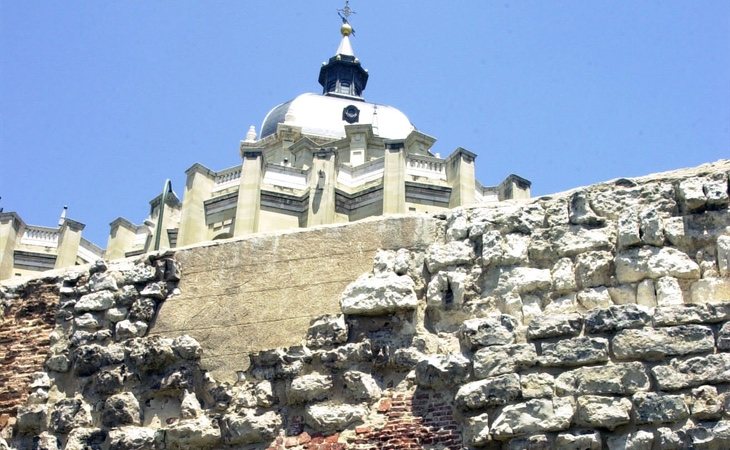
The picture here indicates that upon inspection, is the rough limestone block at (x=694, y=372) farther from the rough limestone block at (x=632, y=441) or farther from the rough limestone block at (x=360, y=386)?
the rough limestone block at (x=360, y=386)

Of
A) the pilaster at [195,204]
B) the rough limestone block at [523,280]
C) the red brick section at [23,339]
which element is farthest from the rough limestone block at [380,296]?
the pilaster at [195,204]

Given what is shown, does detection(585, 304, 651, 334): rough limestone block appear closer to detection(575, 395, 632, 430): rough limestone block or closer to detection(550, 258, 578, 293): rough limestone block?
detection(550, 258, 578, 293): rough limestone block

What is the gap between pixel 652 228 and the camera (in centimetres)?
574

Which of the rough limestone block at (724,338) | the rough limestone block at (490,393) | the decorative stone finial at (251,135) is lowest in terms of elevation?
the rough limestone block at (490,393)

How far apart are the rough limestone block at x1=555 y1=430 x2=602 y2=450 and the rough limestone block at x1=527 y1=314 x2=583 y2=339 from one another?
2.00 feet

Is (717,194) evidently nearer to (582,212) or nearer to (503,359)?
(582,212)

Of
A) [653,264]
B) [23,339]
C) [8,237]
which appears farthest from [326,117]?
[653,264]

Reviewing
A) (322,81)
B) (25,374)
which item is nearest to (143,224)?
(322,81)

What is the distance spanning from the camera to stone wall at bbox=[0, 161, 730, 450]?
527 centimetres

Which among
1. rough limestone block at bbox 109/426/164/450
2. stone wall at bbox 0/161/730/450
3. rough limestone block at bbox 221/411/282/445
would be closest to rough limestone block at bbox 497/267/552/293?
stone wall at bbox 0/161/730/450

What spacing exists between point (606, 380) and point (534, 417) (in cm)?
44

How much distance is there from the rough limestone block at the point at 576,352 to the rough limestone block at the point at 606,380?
6 centimetres

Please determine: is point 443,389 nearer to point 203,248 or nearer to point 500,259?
point 500,259

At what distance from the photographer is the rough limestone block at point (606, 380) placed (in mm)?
5230
